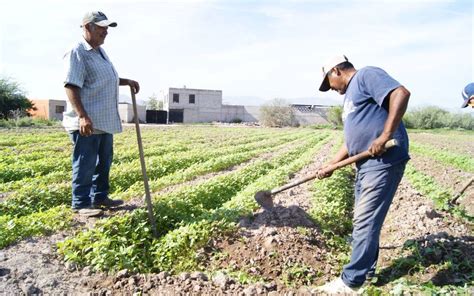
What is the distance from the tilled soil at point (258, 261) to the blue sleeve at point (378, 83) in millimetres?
1658

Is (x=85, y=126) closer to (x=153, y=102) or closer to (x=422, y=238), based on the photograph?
(x=422, y=238)

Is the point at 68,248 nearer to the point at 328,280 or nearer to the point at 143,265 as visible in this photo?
the point at 143,265

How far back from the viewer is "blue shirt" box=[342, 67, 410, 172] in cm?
323

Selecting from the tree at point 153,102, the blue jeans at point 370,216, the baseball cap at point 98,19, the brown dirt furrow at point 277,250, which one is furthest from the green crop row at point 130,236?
the tree at point 153,102

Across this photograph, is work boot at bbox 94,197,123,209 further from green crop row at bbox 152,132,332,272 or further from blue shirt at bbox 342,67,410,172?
blue shirt at bbox 342,67,410,172

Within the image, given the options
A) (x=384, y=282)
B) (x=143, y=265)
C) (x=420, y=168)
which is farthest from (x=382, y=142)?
(x=420, y=168)

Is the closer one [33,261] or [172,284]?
[172,284]

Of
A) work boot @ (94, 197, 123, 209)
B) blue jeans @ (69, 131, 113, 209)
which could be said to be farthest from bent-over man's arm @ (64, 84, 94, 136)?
work boot @ (94, 197, 123, 209)

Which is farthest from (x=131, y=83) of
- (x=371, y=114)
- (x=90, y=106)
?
(x=371, y=114)

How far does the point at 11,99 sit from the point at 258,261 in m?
39.8

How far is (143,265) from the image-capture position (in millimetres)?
3914

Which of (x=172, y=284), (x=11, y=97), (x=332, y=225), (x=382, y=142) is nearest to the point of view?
(x=382, y=142)

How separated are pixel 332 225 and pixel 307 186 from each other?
7.56ft

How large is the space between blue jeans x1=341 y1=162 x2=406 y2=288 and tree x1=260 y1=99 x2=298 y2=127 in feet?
148
